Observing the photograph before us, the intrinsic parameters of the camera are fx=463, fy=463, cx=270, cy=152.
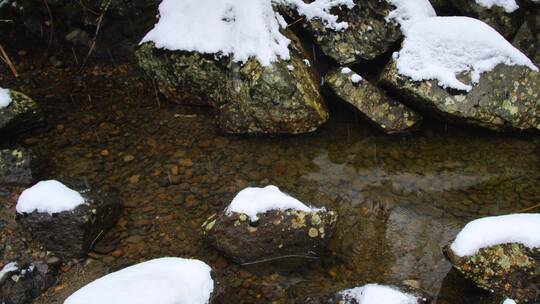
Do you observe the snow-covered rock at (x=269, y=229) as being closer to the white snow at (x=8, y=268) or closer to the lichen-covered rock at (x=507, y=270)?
the lichen-covered rock at (x=507, y=270)

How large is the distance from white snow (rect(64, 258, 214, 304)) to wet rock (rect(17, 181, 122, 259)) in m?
0.95

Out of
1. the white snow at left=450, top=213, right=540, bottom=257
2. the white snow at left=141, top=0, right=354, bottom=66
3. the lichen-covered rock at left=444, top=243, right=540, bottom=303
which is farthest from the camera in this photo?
the white snow at left=141, top=0, right=354, bottom=66

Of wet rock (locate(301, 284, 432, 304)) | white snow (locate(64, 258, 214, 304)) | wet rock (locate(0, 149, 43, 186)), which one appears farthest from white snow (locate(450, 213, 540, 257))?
wet rock (locate(0, 149, 43, 186))

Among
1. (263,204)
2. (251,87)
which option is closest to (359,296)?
(263,204)

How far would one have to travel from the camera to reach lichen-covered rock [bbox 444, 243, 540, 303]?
360cm

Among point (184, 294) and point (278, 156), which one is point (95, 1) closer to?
point (278, 156)

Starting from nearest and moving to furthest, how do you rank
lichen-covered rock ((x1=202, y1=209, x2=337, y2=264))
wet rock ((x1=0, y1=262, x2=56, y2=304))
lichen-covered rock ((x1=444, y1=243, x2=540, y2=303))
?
1. lichen-covered rock ((x1=444, y1=243, x2=540, y2=303))
2. wet rock ((x1=0, y1=262, x2=56, y2=304))
3. lichen-covered rock ((x1=202, y1=209, x2=337, y2=264))

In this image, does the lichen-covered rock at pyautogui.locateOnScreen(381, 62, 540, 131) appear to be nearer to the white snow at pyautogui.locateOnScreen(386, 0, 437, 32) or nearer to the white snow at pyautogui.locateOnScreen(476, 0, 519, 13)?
the white snow at pyautogui.locateOnScreen(386, 0, 437, 32)

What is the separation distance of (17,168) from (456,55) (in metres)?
5.04

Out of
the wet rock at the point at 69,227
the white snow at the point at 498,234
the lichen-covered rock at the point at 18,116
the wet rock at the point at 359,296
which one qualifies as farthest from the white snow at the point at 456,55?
the lichen-covered rock at the point at 18,116

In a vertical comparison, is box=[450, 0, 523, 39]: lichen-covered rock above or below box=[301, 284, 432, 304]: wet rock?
above

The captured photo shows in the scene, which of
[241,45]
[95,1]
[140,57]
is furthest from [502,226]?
[95,1]

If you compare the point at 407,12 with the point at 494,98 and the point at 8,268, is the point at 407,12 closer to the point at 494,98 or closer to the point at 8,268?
the point at 494,98

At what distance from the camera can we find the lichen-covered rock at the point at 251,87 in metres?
5.38
